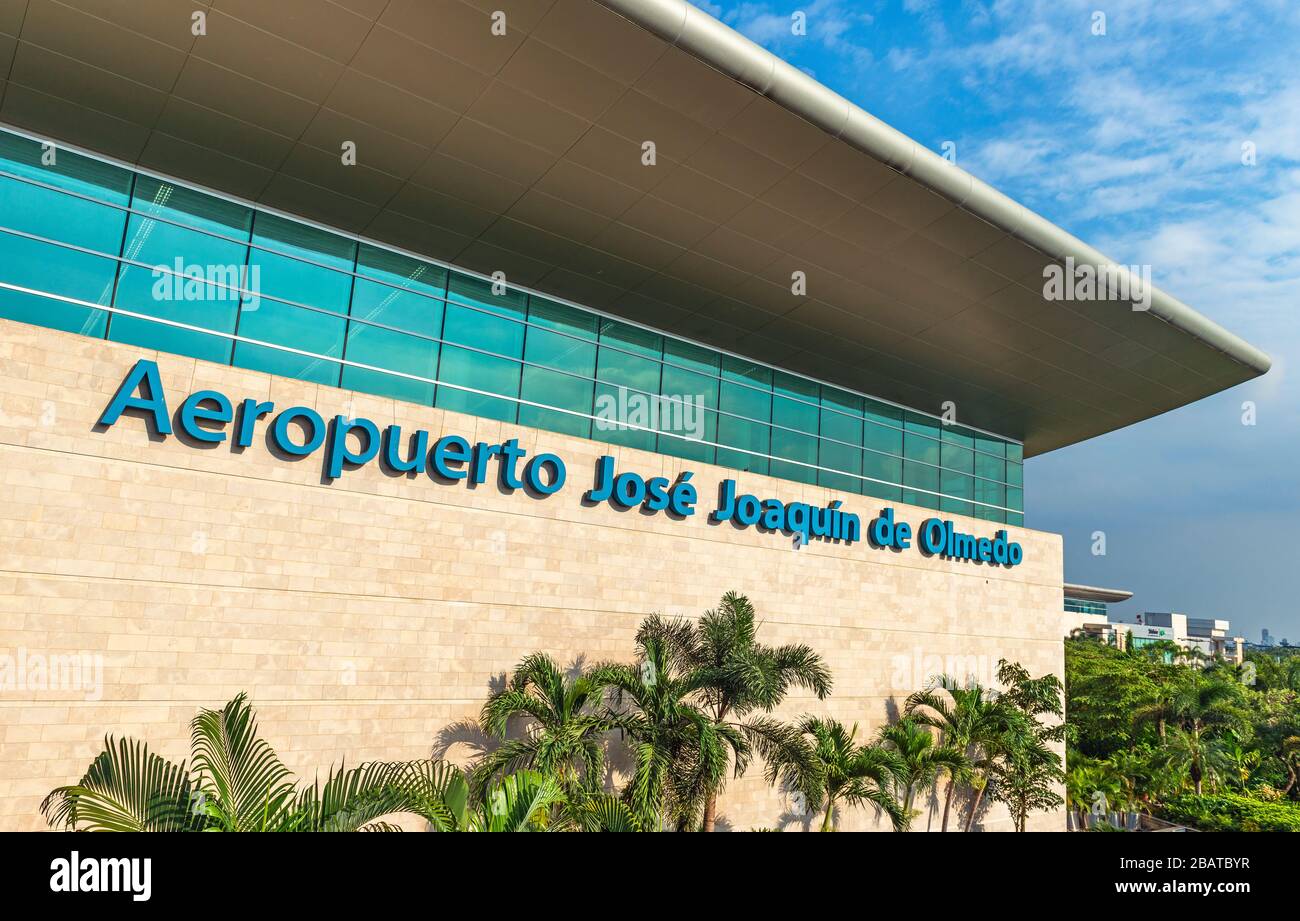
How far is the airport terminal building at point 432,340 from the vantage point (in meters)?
11.9

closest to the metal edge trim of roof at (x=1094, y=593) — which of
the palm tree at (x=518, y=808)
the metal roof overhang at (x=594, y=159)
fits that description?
the metal roof overhang at (x=594, y=159)

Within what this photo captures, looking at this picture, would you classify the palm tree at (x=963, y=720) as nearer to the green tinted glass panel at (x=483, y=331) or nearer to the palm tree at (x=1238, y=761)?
the green tinted glass panel at (x=483, y=331)

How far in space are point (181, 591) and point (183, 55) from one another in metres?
8.02

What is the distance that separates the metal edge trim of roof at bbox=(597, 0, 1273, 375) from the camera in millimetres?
12008

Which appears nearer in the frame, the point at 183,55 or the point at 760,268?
the point at 183,55

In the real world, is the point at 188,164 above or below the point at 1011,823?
above

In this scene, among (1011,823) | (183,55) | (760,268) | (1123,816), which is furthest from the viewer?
(1123,816)

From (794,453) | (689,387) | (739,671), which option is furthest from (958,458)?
(739,671)

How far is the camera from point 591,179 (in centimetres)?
1488

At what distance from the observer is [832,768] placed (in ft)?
55.1

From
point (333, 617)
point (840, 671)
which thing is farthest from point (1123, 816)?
point (333, 617)

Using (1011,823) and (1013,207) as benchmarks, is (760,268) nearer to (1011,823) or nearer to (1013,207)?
(1013,207)

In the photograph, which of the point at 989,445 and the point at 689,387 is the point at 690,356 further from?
the point at 989,445
